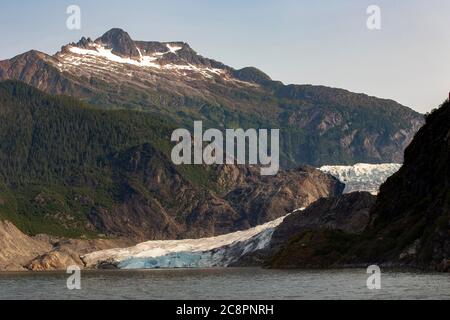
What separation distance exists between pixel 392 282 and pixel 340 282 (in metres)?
13.2

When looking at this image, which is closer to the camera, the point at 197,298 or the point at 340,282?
the point at 197,298

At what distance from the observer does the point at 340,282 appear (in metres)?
168
